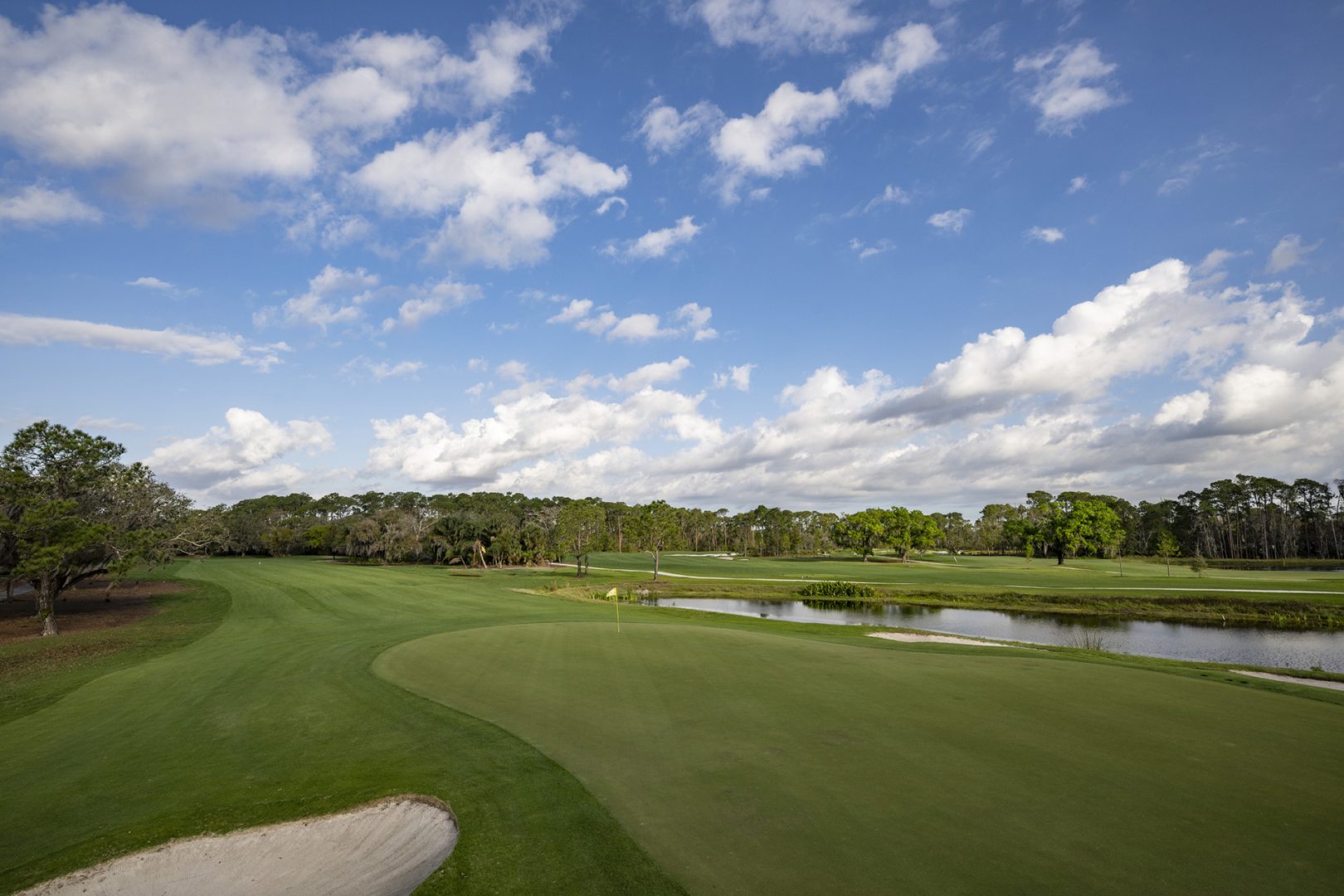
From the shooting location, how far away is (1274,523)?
363 feet

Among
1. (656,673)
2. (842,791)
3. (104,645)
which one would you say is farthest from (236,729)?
(104,645)

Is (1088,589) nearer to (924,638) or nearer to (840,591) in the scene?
(840,591)

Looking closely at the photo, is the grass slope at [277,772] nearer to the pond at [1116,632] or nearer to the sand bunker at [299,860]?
the sand bunker at [299,860]

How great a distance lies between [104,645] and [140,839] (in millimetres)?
20596

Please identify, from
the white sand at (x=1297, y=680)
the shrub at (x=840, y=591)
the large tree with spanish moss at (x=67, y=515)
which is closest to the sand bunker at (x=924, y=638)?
the white sand at (x=1297, y=680)

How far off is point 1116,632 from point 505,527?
200 feet

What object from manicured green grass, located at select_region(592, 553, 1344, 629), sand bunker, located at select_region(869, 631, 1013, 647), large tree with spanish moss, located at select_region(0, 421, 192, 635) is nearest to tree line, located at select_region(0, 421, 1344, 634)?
large tree with spanish moss, located at select_region(0, 421, 192, 635)

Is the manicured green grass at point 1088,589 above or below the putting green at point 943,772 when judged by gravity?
below

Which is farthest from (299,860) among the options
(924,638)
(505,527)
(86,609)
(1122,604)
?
(505,527)

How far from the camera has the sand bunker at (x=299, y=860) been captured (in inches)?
253

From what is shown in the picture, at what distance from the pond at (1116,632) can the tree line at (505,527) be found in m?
21.9

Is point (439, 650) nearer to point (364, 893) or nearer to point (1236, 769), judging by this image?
point (364, 893)

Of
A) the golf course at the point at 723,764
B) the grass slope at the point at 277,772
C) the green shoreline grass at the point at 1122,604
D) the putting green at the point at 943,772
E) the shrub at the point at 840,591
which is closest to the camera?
the putting green at the point at 943,772

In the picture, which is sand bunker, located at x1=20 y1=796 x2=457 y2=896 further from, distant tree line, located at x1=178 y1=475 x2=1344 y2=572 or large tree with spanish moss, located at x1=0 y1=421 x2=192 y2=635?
distant tree line, located at x1=178 y1=475 x2=1344 y2=572
